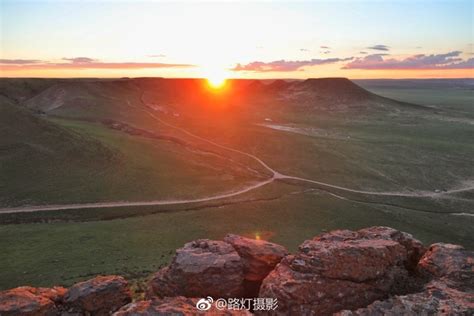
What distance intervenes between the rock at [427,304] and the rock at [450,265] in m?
1.03

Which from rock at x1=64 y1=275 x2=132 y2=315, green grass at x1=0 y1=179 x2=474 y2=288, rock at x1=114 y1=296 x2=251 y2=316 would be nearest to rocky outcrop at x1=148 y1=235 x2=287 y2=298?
rock at x1=64 y1=275 x2=132 y2=315

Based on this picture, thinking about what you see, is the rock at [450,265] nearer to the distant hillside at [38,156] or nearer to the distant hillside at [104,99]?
the distant hillside at [38,156]

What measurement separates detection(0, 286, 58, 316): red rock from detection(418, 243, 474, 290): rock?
1748cm

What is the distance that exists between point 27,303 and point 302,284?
1237 cm

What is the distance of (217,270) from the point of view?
19.4 metres

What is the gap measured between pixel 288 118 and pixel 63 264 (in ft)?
425

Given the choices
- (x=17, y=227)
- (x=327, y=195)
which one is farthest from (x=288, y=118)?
(x=17, y=227)

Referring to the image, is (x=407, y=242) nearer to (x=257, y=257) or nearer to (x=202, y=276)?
(x=257, y=257)

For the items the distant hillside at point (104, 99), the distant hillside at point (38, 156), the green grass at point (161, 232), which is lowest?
the green grass at point (161, 232)

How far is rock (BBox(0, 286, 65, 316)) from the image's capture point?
687 inches

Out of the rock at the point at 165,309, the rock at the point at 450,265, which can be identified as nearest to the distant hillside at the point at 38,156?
the rock at the point at 165,309

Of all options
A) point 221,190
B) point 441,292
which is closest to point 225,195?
point 221,190

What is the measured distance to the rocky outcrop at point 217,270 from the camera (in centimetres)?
1908

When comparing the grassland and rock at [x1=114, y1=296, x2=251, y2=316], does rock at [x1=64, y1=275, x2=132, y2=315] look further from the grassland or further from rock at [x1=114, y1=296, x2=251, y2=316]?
the grassland
